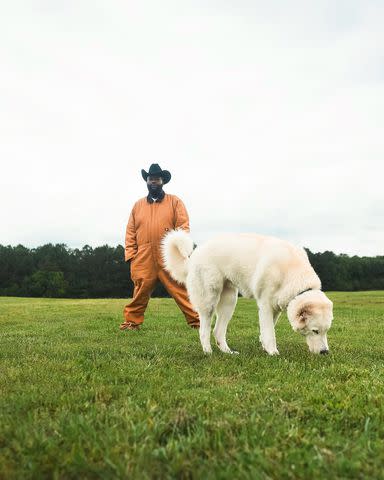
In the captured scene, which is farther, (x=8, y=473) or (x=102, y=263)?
(x=102, y=263)

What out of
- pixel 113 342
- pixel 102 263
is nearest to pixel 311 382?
pixel 113 342

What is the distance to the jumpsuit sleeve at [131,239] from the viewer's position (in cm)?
1163

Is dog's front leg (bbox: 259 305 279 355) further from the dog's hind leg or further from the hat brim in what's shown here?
the hat brim

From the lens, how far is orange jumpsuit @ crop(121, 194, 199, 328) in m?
11.2

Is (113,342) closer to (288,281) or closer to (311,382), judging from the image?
(288,281)

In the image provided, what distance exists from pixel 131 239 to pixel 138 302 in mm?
1567

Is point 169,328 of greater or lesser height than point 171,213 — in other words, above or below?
below

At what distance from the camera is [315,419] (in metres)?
3.66

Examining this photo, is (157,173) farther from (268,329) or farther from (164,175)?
(268,329)

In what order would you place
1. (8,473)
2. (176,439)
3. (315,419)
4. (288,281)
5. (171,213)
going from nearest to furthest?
(8,473), (176,439), (315,419), (288,281), (171,213)

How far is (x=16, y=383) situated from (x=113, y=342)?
3.89m

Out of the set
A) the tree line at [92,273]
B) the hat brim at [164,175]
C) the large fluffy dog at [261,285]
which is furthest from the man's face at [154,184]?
the tree line at [92,273]

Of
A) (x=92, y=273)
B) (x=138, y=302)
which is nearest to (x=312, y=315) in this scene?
(x=138, y=302)

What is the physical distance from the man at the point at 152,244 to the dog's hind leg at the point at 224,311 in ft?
10.5
